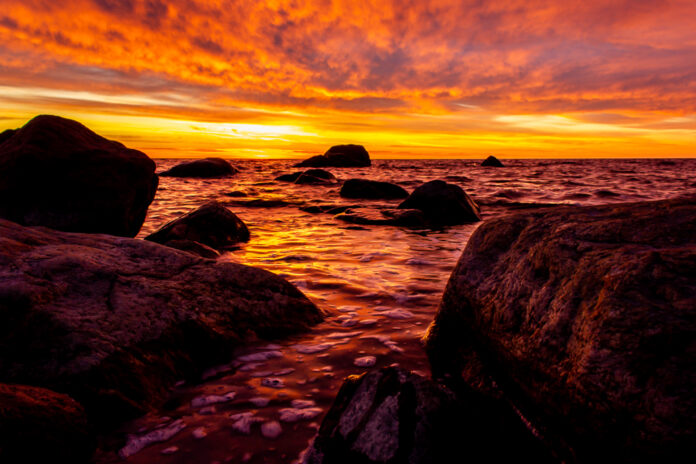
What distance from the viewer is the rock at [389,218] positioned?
33.5 feet

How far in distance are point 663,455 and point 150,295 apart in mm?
3349

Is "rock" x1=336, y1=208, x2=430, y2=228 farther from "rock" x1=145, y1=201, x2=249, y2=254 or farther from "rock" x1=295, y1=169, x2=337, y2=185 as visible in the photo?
"rock" x1=295, y1=169, x2=337, y2=185

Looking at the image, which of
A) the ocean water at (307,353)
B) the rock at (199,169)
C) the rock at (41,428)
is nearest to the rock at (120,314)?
the ocean water at (307,353)

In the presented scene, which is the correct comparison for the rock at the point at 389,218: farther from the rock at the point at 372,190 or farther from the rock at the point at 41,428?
the rock at the point at 41,428

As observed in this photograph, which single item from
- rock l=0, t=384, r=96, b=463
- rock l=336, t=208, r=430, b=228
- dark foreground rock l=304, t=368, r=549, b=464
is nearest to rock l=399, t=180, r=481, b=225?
rock l=336, t=208, r=430, b=228

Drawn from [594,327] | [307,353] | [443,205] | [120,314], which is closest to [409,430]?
[594,327]

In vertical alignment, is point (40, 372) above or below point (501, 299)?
below

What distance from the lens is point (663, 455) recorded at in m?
1.66

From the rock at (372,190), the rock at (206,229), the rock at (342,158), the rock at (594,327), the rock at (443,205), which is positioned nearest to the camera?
the rock at (594,327)

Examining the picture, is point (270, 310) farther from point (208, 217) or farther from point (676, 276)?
point (208, 217)

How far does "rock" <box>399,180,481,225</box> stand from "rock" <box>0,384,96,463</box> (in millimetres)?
9342

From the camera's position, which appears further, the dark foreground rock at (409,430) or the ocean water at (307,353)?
the ocean water at (307,353)

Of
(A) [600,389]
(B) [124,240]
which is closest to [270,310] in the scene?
(B) [124,240]

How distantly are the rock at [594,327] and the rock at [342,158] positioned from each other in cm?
4391
